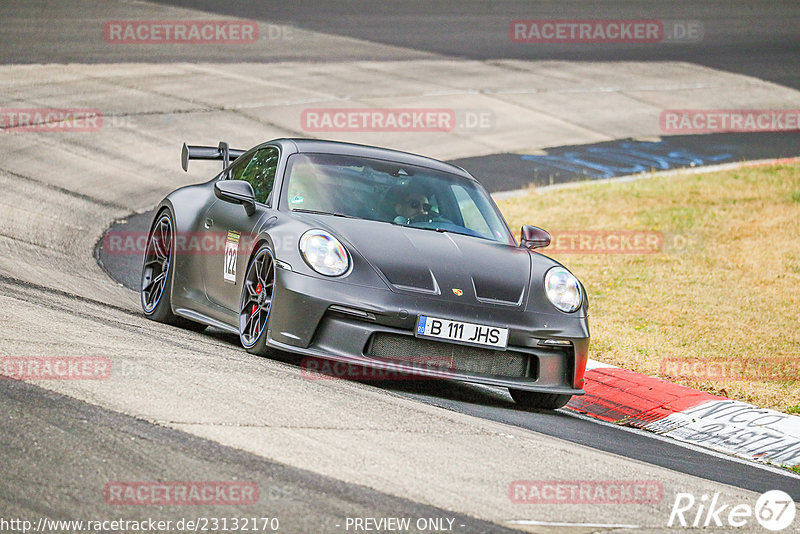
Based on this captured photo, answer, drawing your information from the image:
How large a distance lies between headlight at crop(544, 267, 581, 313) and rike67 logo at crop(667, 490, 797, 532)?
82.1 inches

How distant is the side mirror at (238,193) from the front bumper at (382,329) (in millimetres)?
942

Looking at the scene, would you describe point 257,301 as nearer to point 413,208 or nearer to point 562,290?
point 413,208

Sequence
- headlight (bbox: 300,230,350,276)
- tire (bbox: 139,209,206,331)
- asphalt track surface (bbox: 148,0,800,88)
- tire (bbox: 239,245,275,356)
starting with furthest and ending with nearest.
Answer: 1. asphalt track surface (bbox: 148,0,800,88)
2. tire (bbox: 139,209,206,331)
3. tire (bbox: 239,245,275,356)
4. headlight (bbox: 300,230,350,276)

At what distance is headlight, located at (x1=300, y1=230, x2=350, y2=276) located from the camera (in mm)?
6879

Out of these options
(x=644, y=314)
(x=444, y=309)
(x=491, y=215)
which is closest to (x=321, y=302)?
(x=444, y=309)

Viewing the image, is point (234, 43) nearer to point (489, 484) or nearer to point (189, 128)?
point (189, 128)

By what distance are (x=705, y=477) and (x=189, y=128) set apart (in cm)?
1343

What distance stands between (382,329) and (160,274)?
2.71 m

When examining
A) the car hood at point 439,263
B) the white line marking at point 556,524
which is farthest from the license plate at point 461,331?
the white line marking at point 556,524

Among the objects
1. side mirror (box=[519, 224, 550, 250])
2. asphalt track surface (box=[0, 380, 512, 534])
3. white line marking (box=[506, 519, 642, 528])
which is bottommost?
white line marking (box=[506, 519, 642, 528])

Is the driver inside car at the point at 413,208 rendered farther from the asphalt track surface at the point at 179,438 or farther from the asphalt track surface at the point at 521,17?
the asphalt track surface at the point at 521,17

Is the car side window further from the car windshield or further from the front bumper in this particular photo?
the front bumper

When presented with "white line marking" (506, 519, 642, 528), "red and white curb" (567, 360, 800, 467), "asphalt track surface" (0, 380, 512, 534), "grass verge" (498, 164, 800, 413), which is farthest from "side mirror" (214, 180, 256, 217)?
"white line marking" (506, 519, 642, 528)

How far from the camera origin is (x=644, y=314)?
11.0m
